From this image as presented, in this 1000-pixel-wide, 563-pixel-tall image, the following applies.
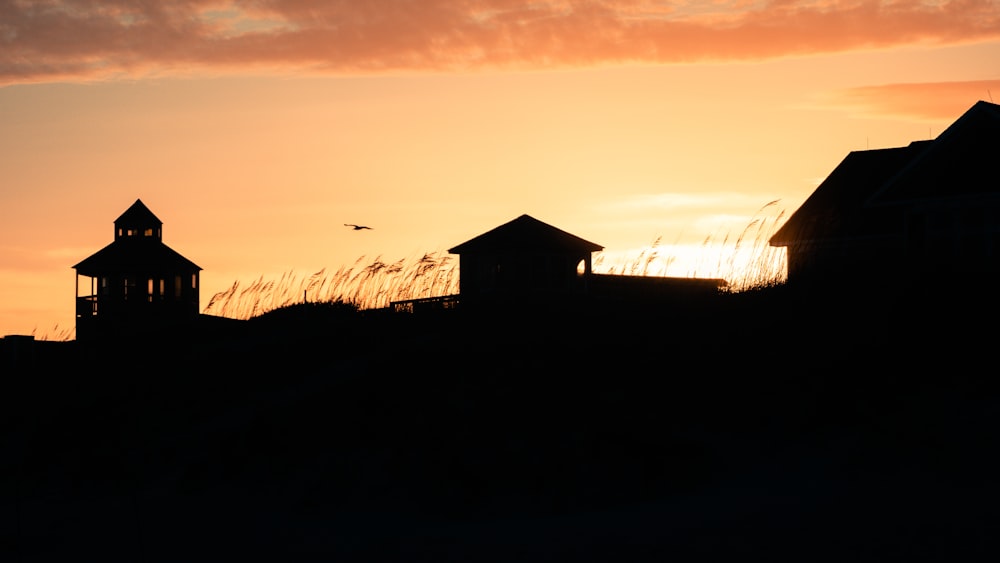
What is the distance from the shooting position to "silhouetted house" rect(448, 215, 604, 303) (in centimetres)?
3559

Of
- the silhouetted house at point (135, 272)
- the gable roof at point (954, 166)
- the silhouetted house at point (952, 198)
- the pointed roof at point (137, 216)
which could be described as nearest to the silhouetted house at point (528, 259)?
the silhouetted house at point (952, 198)

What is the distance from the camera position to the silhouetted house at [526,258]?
3559 cm

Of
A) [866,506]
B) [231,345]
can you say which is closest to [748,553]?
[866,506]

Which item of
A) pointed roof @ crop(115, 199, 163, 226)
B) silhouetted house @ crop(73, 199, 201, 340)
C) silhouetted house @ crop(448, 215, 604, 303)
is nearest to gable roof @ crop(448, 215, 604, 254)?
silhouetted house @ crop(448, 215, 604, 303)

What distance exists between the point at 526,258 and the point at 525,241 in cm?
62

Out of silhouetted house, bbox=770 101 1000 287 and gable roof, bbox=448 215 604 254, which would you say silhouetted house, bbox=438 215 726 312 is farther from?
silhouetted house, bbox=770 101 1000 287

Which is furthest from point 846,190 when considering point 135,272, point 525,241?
point 135,272

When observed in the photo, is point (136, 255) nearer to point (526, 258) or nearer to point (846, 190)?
point (526, 258)

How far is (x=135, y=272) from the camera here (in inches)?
2007

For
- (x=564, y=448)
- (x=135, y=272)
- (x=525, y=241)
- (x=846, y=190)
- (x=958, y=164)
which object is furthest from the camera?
(x=135, y=272)

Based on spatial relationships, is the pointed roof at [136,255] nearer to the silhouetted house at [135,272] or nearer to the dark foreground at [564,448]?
the silhouetted house at [135,272]

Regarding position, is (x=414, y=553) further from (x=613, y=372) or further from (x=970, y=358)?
(x=970, y=358)

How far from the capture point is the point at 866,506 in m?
A: 7.48

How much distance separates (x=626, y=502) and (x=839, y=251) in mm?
23393
